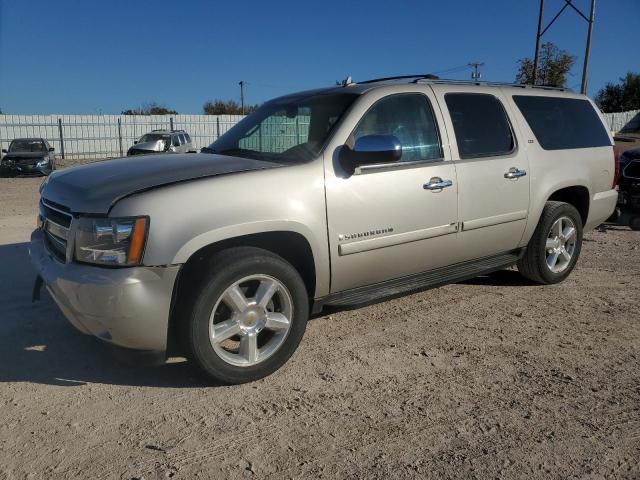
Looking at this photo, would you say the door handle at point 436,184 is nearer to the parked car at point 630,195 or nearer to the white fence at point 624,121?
the parked car at point 630,195

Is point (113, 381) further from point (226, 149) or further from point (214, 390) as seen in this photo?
point (226, 149)

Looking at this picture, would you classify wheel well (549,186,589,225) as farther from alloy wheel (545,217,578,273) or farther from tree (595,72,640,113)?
tree (595,72,640,113)

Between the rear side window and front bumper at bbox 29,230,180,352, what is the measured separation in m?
3.65

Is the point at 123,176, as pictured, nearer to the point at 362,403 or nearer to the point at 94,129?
the point at 362,403

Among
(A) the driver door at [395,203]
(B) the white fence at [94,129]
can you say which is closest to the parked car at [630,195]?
(A) the driver door at [395,203]

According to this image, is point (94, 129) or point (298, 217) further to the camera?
point (94, 129)

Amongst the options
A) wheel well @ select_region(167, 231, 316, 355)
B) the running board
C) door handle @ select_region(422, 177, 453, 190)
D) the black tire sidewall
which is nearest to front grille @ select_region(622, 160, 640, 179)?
the black tire sidewall

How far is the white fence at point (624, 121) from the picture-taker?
140 ft

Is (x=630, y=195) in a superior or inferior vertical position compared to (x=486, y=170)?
inferior

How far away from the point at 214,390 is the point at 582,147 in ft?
14.0

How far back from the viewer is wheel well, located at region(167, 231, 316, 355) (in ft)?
10.5

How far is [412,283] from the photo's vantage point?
13.9 feet

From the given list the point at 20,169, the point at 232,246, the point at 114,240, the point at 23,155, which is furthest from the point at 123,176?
the point at 23,155

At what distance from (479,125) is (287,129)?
1626mm
